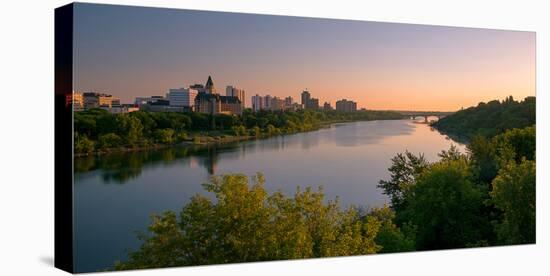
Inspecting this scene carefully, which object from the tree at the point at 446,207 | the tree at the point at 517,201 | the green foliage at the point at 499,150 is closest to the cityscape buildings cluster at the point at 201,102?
the tree at the point at 446,207

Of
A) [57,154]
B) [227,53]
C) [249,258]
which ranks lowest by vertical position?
[249,258]

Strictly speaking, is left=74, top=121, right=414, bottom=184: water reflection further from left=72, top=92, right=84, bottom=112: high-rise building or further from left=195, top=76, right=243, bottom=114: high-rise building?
left=72, top=92, right=84, bottom=112: high-rise building

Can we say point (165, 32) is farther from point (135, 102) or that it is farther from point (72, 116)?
point (72, 116)

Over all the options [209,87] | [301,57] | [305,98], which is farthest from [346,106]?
[209,87]

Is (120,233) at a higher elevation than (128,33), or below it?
below

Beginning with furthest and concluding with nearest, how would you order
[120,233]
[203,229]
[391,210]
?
[391,210] < [203,229] < [120,233]

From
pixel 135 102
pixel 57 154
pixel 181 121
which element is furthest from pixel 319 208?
pixel 57 154

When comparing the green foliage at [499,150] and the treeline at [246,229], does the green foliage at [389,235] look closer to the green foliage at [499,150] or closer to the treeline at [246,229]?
the treeline at [246,229]
